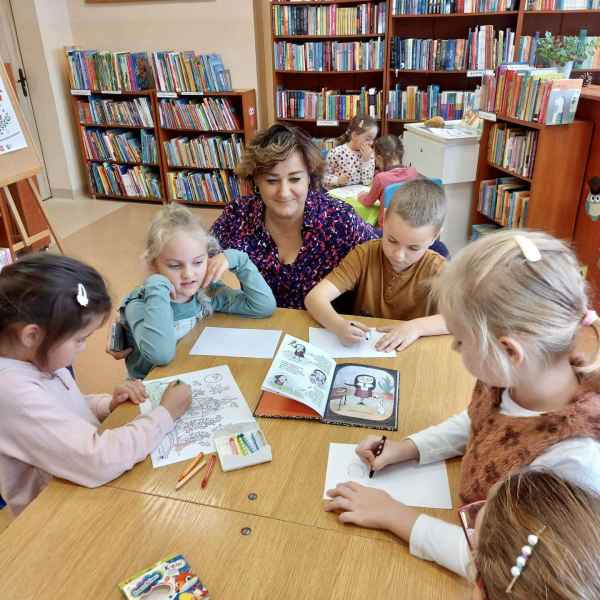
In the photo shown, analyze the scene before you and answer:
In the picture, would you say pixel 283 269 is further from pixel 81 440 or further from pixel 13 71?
pixel 13 71

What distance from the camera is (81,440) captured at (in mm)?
1023

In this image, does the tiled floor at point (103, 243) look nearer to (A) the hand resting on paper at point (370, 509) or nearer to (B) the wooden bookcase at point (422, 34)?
(B) the wooden bookcase at point (422, 34)

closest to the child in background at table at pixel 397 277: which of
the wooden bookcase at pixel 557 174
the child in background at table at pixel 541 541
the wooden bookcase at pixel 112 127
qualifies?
the child in background at table at pixel 541 541

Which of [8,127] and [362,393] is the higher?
[8,127]

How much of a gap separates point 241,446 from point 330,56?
14.3ft

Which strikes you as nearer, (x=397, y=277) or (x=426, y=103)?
(x=397, y=277)

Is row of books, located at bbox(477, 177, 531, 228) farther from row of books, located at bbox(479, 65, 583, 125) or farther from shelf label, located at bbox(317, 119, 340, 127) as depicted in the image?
shelf label, located at bbox(317, 119, 340, 127)

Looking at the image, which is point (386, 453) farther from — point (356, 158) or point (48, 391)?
point (356, 158)

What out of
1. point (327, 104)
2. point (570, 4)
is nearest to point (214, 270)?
point (327, 104)

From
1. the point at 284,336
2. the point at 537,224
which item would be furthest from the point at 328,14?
the point at 284,336

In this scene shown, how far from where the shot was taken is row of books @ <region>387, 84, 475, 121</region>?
A: 462 cm

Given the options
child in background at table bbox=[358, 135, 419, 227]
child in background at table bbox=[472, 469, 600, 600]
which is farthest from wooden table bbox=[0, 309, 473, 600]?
child in background at table bbox=[358, 135, 419, 227]

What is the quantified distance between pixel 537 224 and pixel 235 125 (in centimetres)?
278

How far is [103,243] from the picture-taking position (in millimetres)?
4395
